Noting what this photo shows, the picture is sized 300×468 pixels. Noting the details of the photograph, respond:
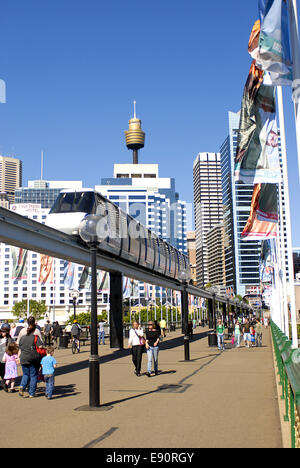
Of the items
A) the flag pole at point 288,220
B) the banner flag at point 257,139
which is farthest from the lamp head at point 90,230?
the flag pole at point 288,220

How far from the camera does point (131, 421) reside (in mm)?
8977

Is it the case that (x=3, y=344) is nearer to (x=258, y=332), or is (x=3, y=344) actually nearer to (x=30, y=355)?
(x=30, y=355)

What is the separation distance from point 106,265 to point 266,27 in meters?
17.6

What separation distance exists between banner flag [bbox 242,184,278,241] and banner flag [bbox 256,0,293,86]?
6794 mm

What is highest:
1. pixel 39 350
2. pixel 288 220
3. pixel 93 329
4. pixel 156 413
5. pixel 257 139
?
pixel 257 139

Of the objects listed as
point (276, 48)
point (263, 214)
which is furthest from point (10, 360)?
point (276, 48)

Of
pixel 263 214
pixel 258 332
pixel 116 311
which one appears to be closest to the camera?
pixel 263 214

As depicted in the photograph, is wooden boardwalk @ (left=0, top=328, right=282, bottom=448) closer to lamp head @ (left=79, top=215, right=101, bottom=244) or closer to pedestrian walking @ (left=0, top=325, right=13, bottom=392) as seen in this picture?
pedestrian walking @ (left=0, top=325, right=13, bottom=392)

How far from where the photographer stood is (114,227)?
2491 centimetres

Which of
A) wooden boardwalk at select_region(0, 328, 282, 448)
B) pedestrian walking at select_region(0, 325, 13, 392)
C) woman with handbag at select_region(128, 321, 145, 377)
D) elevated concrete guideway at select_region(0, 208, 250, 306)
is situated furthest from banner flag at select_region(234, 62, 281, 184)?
pedestrian walking at select_region(0, 325, 13, 392)

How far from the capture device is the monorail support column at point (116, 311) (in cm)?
2797

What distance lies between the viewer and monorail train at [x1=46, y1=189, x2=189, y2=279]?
68.9 feet

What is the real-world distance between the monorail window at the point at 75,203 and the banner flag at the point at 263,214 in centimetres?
796

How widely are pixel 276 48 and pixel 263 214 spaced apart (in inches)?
296
